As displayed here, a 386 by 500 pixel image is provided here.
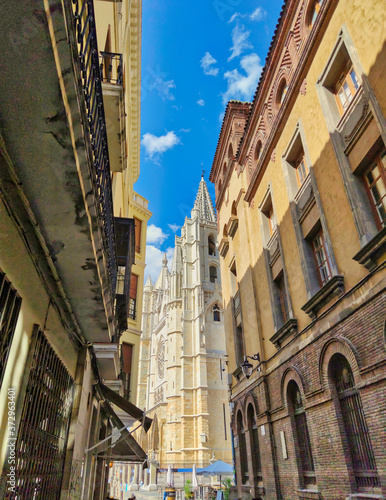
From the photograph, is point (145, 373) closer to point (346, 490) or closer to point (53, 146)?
point (346, 490)

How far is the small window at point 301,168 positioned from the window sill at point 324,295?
4125 mm

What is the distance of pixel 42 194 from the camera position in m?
3.38

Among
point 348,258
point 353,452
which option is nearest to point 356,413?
point 353,452

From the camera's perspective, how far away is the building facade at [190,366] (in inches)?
1692

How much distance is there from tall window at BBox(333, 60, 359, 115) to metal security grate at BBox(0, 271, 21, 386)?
329 inches

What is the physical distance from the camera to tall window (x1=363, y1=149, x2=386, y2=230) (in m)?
7.18

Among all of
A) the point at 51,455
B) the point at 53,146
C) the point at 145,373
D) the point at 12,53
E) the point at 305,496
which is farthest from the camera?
the point at 145,373

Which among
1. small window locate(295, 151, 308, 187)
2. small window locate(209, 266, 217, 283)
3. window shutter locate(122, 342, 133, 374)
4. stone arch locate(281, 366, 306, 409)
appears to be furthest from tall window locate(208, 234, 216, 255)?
stone arch locate(281, 366, 306, 409)

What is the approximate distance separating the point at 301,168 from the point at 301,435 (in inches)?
307

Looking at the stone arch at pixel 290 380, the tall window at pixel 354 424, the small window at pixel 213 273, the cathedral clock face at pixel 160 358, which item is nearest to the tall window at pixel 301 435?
the stone arch at pixel 290 380

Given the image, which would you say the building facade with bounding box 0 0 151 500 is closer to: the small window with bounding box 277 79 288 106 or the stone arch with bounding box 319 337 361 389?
the stone arch with bounding box 319 337 361 389

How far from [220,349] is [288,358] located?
128ft

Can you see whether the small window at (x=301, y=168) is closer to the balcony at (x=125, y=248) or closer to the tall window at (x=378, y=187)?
the tall window at (x=378, y=187)

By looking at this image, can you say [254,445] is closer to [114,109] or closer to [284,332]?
[284,332]
